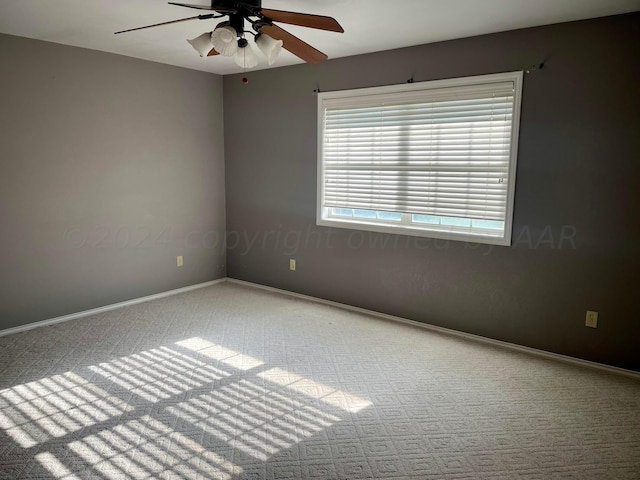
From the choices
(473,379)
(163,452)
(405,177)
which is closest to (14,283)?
(163,452)

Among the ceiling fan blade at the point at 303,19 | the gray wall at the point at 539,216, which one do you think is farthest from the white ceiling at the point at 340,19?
the ceiling fan blade at the point at 303,19

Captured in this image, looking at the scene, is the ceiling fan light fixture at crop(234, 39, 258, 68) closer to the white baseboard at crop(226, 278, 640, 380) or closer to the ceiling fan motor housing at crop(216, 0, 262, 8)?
the ceiling fan motor housing at crop(216, 0, 262, 8)

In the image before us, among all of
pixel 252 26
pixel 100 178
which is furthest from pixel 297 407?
pixel 100 178

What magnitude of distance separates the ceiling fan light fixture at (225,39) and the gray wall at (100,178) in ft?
7.03

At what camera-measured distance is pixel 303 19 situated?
91.2 inches

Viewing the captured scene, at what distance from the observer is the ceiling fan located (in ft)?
7.60

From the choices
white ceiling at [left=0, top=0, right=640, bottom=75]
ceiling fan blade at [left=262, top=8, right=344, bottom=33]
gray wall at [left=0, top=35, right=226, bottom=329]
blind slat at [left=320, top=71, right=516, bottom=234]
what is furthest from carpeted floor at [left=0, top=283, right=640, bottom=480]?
white ceiling at [left=0, top=0, right=640, bottom=75]

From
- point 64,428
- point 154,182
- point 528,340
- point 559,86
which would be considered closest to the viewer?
point 64,428

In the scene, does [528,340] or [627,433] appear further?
[528,340]

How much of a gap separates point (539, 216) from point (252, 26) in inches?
93.5

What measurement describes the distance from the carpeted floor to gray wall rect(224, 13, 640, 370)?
316mm

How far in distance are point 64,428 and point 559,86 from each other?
3744 millimetres

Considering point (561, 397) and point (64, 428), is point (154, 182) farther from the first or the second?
point (561, 397)

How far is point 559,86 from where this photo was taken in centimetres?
317
